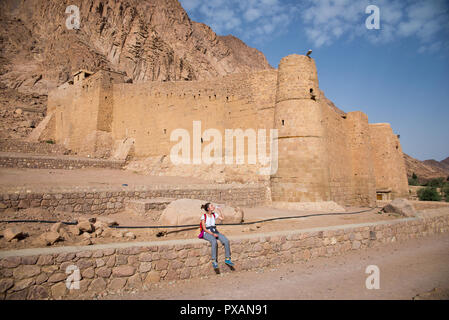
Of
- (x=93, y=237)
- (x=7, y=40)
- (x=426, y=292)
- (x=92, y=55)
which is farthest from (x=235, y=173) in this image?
(x=7, y=40)

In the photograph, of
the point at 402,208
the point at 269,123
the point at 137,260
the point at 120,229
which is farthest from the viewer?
the point at 269,123

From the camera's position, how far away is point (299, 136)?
502 inches

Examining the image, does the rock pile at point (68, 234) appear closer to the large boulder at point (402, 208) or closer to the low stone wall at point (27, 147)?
the large boulder at point (402, 208)

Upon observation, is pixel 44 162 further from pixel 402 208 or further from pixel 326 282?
pixel 402 208

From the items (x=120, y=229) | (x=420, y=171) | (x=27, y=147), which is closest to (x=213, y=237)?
(x=120, y=229)

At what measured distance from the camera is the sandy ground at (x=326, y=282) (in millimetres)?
4027

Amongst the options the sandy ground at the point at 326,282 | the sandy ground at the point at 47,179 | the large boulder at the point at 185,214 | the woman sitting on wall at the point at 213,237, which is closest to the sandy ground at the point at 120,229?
the large boulder at the point at 185,214

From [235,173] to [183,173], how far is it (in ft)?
12.1

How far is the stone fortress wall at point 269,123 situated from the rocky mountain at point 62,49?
3.51m

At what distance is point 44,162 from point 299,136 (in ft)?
43.1

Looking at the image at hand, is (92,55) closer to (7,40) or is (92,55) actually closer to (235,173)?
(7,40)

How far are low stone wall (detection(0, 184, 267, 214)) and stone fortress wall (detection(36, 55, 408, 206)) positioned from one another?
221 centimetres

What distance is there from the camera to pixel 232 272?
16.2 feet

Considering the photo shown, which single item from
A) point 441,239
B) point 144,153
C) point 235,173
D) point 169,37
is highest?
point 169,37
